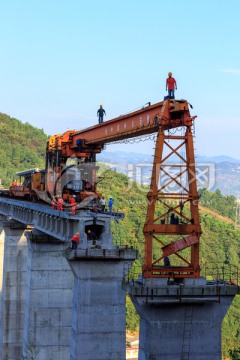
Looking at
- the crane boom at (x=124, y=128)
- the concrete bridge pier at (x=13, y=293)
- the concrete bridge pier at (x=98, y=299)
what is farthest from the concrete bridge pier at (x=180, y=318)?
the concrete bridge pier at (x=13, y=293)

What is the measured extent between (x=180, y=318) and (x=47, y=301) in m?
17.4

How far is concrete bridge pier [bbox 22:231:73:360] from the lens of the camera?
118 ft

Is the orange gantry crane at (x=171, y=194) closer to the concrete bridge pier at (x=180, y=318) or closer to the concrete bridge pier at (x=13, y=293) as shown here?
the concrete bridge pier at (x=180, y=318)

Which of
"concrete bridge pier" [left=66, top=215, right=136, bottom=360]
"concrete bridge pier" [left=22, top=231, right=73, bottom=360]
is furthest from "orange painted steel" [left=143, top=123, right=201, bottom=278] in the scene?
"concrete bridge pier" [left=22, top=231, right=73, bottom=360]

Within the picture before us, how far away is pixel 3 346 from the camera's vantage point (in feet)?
151

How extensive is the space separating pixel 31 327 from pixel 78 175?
8.81 m

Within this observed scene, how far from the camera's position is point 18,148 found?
173m

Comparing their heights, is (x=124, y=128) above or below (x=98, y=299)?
above

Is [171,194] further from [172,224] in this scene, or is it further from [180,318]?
[180,318]

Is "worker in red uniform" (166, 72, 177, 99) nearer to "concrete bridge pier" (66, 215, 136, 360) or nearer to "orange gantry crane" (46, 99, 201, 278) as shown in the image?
"orange gantry crane" (46, 99, 201, 278)

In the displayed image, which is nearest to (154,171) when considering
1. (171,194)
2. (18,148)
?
(171,194)

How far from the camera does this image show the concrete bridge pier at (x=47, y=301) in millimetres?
35938

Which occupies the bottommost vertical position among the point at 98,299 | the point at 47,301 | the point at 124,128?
the point at 47,301

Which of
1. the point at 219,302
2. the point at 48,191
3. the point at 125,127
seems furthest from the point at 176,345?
the point at 48,191
